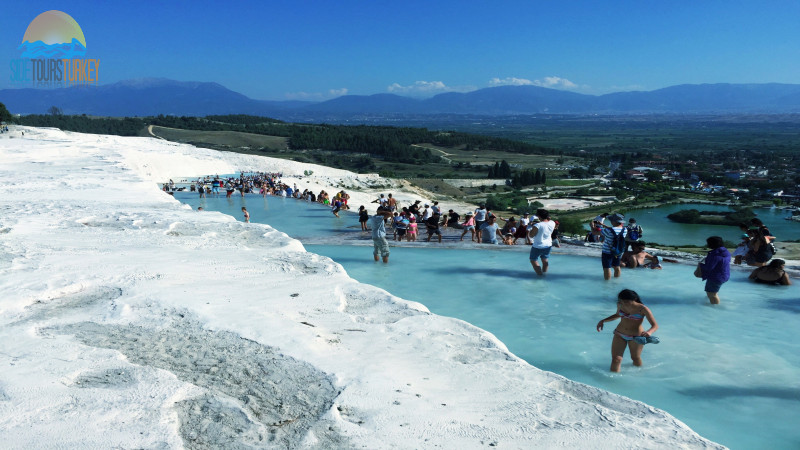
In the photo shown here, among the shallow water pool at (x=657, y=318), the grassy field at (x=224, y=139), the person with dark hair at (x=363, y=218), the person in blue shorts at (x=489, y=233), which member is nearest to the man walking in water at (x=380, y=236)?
the shallow water pool at (x=657, y=318)

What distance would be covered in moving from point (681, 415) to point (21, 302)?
537 cm

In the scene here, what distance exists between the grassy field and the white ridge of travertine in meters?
73.0

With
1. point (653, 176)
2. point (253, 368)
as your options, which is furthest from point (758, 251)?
point (653, 176)

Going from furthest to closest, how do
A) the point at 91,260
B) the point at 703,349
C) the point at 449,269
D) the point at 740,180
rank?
the point at 740,180, the point at 449,269, the point at 91,260, the point at 703,349

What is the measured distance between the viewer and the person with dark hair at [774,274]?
23.9ft

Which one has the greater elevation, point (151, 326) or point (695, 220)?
point (151, 326)

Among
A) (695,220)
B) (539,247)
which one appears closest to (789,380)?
(539,247)

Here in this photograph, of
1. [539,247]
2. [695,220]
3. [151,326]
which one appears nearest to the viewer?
[151,326]

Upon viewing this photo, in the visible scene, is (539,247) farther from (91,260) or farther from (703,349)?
(91,260)

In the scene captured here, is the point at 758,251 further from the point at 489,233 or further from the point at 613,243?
the point at 489,233

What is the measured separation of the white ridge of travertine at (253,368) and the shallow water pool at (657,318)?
902 mm

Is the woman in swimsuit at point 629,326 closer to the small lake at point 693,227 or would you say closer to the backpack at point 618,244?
the backpack at point 618,244

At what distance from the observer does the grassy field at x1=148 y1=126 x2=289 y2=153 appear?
78.9m

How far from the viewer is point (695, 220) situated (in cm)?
4831
